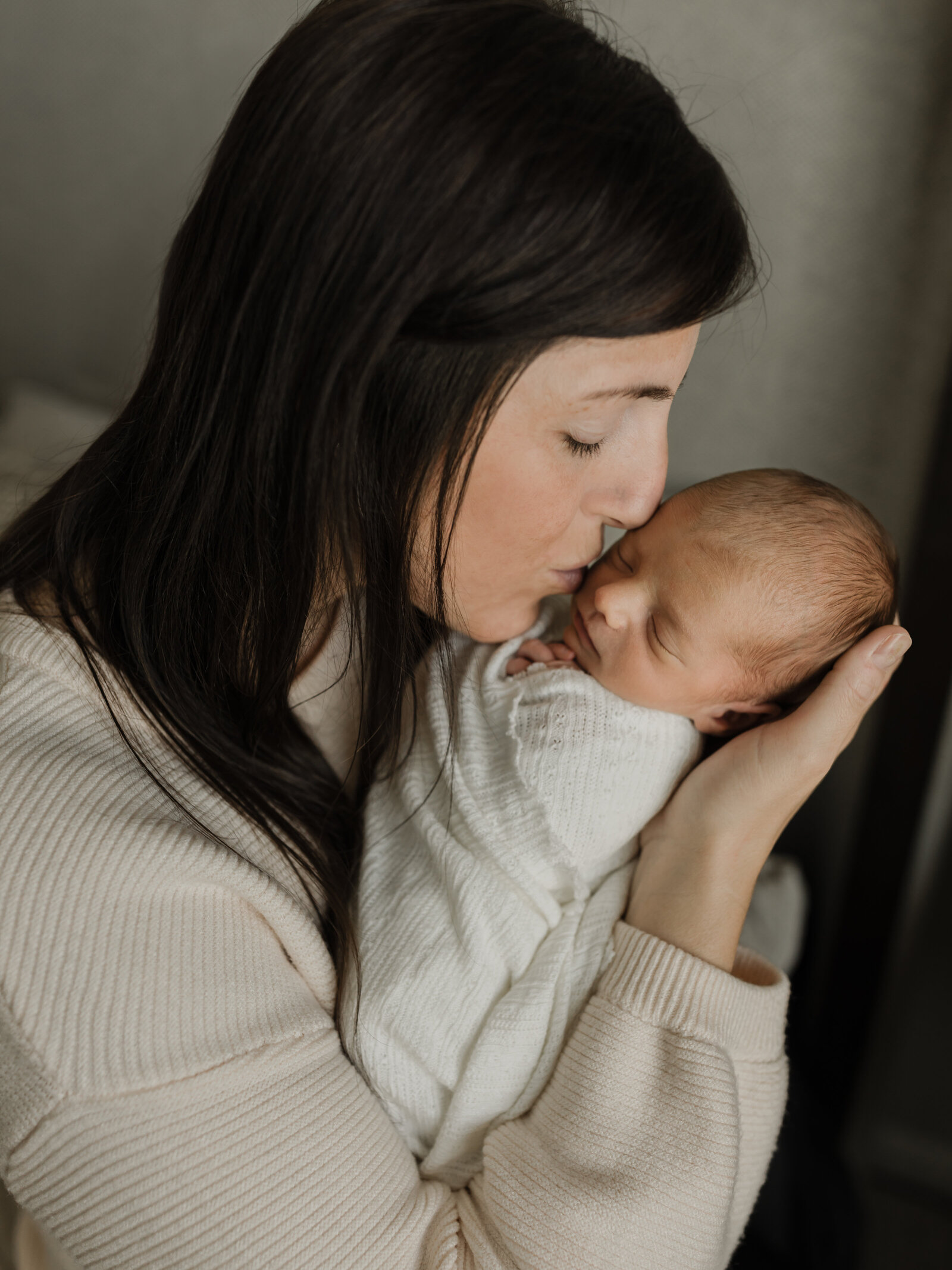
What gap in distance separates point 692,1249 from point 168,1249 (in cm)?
45

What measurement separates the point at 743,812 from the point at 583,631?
10.9 inches

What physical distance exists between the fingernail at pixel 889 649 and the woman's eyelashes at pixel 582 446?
14.2 inches

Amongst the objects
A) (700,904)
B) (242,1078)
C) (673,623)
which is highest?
(673,623)

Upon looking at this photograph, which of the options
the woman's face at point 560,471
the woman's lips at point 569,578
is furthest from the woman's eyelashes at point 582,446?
the woman's lips at point 569,578

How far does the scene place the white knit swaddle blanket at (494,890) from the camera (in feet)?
2.87

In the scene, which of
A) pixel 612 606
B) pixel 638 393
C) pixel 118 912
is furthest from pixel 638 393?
pixel 118 912

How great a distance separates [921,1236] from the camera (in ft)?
5.97

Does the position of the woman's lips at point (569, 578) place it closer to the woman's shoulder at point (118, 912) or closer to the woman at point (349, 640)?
the woman at point (349, 640)

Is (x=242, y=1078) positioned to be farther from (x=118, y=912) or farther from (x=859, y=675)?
(x=859, y=675)

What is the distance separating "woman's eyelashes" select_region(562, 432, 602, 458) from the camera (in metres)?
0.82

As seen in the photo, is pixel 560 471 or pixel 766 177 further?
pixel 766 177

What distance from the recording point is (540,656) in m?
1.06

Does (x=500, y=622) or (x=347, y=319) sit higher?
(x=347, y=319)

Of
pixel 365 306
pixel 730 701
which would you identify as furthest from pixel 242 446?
pixel 730 701
